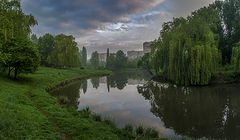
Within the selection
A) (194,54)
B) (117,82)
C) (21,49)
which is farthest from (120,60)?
(21,49)

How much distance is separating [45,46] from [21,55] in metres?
40.3

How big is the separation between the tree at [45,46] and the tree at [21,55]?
3684 centimetres

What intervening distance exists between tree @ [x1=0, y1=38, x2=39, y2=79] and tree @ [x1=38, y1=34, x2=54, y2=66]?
36.8 metres

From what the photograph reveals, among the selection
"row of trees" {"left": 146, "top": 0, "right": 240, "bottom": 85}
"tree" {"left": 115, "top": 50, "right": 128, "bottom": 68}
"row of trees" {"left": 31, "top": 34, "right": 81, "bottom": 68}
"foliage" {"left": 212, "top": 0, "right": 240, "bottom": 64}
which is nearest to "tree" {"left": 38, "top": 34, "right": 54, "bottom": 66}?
"row of trees" {"left": 31, "top": 34, "right": 81, "bottom": 68}

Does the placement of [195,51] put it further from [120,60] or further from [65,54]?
[120,60]

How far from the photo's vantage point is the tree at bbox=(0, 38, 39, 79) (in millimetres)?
21364

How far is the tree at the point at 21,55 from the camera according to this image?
21.4 meters

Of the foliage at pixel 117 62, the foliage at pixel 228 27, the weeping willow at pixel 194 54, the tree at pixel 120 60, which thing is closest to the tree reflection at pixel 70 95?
the weeping willow at pixel 194 54

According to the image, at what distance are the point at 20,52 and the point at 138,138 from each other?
21719 mm

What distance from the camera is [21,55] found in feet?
71.9

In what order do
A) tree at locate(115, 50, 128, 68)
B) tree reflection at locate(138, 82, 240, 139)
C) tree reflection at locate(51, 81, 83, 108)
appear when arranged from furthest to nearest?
tree at locate(115, 50, 128, 68), tree reflection at locate(51, 81, 83, 108), tree reflection at locate(138, 82, 240, 139)

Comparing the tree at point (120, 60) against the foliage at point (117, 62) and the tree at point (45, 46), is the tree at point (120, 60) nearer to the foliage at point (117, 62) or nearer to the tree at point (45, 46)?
the foliage at point (117, 62)

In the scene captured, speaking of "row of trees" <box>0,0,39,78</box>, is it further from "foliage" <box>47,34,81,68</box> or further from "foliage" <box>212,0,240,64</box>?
"foliage" <box>212,0,240,64</box>

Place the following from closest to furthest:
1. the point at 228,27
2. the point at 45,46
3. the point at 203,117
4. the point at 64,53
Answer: the point at 203,117 < the point at 228,27 < the point at 64,53 < the point at 45,46
